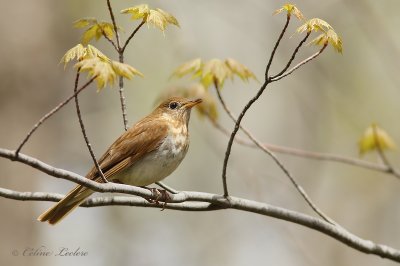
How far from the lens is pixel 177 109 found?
21.4ft

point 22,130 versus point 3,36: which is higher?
point 3,36

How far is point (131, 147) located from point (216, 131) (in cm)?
1029

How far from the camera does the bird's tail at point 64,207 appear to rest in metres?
5.02

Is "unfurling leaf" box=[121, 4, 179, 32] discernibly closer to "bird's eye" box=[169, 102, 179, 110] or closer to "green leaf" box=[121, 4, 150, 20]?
"green leaf" box=[121, 4, 150, 20]

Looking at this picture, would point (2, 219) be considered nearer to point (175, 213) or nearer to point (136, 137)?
point (136, 137)

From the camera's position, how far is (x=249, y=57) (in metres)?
20.6

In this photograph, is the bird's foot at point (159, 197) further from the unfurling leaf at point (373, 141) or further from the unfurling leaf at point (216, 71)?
the unfurling leaf at point (373, 141)

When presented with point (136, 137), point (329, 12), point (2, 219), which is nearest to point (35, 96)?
A: point (2, 219)

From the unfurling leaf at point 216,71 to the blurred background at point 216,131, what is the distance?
2.55 meters

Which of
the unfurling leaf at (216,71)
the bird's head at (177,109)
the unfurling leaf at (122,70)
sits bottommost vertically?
the bird's head at (177,109)

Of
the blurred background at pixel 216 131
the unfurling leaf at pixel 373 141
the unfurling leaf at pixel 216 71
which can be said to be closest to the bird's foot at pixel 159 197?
the unfurling leaf at pixel 216 71

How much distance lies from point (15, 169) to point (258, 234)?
8.02 metres

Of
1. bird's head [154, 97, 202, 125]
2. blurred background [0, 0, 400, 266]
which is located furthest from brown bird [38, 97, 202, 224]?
blurred background [0, 0, 400, 266]

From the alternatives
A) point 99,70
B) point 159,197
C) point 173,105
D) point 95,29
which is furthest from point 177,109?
point 99,70
